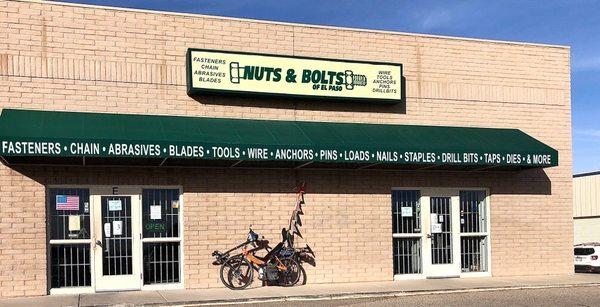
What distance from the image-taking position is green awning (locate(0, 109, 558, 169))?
1275 cm

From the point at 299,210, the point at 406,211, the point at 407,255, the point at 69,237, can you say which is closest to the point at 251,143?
the point at 299,210

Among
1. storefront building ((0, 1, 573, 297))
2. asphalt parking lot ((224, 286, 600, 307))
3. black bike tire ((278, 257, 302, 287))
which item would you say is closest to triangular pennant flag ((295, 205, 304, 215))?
storefront building ((0, 1, 573, 297))

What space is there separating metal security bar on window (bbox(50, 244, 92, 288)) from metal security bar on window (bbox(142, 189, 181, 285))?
3.80 ft

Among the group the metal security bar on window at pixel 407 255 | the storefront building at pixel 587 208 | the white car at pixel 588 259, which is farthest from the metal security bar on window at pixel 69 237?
the storefront building at pixel 587 208

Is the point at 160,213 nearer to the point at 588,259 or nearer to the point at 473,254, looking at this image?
the point at 473,254

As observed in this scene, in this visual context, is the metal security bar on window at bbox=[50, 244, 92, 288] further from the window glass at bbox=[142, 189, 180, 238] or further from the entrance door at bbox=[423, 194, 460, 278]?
the entrance door at bbox=[423, 194, 460, 278]

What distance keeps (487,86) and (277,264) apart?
23.1ft

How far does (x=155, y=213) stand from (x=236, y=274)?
2.11 m

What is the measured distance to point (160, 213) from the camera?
1461 centimetres

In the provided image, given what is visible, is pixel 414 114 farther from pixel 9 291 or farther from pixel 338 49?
pixel 9 291

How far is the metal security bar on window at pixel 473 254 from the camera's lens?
17.0 m

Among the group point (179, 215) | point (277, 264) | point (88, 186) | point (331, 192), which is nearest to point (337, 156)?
point (331, 192)

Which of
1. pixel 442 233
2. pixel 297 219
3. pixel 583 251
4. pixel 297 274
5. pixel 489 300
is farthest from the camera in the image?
pixel 583 251

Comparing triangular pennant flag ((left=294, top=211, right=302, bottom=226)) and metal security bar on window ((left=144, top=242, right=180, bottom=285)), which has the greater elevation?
triangular pennant flag ((left=294, top=211, right=302, bottom=226))
